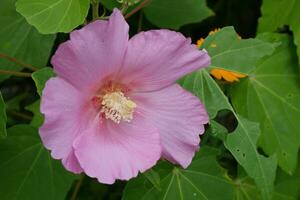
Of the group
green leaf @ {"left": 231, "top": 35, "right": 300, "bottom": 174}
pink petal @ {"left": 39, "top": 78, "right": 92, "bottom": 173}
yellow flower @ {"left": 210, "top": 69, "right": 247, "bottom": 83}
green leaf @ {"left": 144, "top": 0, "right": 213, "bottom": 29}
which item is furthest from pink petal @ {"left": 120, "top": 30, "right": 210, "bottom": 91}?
green leaf @ {"left": 144, "top": 0, "right": 213, "bottom": 29}

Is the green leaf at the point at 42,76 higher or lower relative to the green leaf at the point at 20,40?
higher

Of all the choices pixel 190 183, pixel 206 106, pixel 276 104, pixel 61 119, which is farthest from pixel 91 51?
pixel 276 104

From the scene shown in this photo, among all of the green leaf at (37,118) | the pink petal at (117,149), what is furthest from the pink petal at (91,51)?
the green leaf at (37,118)

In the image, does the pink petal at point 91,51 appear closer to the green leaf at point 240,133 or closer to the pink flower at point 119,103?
the pink flower at point 119,103

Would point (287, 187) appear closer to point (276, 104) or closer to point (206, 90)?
point (276, 104)

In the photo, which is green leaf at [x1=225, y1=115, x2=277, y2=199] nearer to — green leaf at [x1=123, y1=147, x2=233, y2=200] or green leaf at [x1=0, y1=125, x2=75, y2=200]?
green leaf at [x1=123, y1=147, x2=233, y2=200]

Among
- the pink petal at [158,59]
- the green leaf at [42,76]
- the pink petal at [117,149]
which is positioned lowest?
the pink petal at [117,149]

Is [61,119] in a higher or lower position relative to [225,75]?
higher
